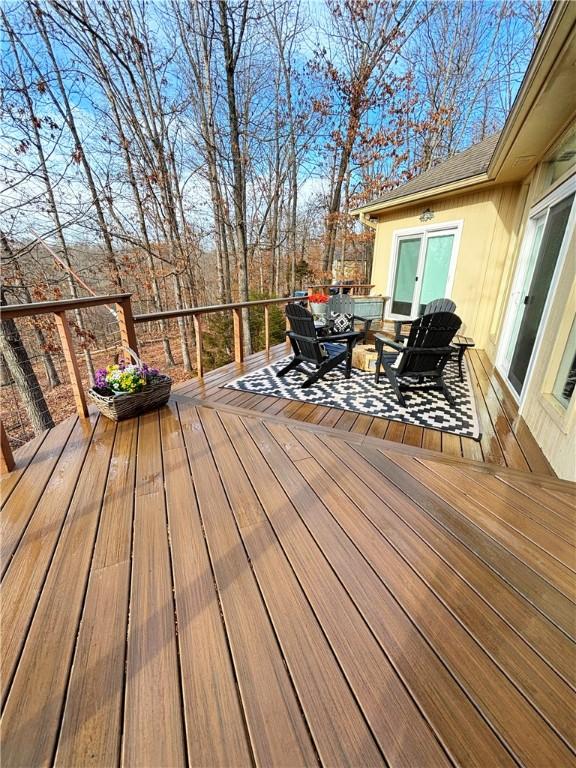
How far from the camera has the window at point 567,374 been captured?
212 centimetres

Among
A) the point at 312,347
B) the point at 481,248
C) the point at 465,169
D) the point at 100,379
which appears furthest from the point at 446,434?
the point at 465,169

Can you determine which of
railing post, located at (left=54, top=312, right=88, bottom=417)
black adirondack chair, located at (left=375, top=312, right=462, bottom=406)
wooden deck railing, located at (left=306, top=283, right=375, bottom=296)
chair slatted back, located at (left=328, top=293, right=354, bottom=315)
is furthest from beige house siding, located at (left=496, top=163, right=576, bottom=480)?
wooden deck railing, located at (left=306, top=283, right=375, bottom=296)

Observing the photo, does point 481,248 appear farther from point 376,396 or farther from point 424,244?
point 376,396

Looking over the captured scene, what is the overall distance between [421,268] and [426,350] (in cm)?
380

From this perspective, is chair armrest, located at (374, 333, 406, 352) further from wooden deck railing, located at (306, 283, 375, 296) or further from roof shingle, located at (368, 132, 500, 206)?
roof shingle, located at (368, 132, 500, 206)

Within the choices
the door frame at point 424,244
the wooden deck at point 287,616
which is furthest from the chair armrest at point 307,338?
the door frame at point 424,244

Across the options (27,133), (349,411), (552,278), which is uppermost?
(27,133)

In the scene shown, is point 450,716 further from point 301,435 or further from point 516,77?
point 516,77

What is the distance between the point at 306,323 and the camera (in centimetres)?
334

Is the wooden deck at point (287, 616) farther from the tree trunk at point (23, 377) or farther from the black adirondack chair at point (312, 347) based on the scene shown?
the tree trunk at point (23, 377)

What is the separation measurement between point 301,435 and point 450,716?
1592 millimetres

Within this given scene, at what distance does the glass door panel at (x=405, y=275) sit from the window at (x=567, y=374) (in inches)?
172

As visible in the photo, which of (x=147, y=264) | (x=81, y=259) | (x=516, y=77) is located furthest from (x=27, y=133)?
(x=516, y=77)

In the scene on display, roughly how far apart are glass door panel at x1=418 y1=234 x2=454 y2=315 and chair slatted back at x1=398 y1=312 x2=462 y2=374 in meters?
3.20
